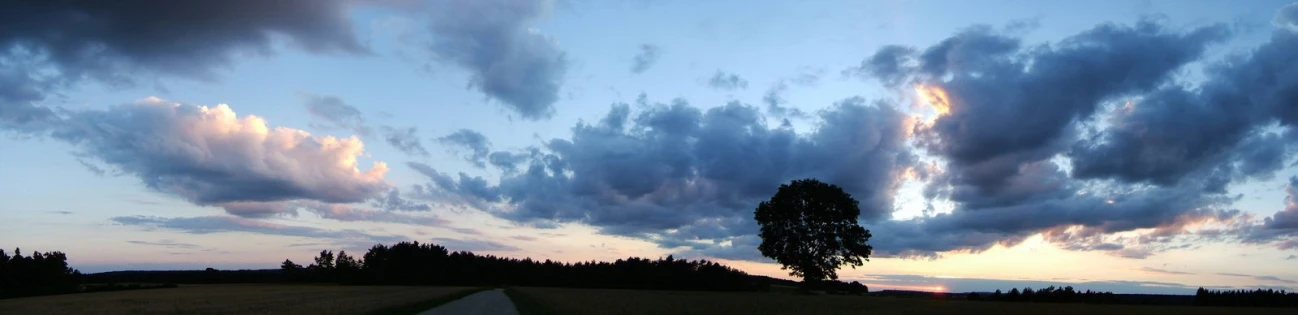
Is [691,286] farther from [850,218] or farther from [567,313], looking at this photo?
[567,313]

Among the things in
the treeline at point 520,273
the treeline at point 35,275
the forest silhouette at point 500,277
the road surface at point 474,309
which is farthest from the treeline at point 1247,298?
the treeline at point 35,275

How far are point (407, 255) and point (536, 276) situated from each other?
41502 millimetres

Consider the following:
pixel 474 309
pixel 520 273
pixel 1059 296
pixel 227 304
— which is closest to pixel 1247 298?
pixel 1059 296

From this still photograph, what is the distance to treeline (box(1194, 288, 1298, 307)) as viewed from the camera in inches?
1785

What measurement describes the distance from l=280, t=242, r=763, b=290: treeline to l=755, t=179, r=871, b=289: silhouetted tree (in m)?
61.8

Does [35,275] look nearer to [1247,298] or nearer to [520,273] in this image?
[520,273]

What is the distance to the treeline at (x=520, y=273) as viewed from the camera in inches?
5261

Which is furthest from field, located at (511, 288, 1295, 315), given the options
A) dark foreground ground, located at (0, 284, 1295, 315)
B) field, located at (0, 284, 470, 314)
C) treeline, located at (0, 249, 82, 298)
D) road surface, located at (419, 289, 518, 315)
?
treeline, located at (0, 249, 82, 298)

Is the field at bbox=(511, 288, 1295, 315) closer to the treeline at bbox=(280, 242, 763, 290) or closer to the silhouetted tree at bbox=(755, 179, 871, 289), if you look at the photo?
the silhouetted tree at bbox=(755, 179, 871, 289)

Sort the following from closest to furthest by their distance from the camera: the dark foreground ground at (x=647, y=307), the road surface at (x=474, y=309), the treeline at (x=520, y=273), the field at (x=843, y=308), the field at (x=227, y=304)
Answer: the field at (x=843, y=308) < the dark foreground ground at (x=647, y=307) < the road surface at (x=474, y=309) < the field at (x=227, y=304) < the treeline at (x=520, y=273)

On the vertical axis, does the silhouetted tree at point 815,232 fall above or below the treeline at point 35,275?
above

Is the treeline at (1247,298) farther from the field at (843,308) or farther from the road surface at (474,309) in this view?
the road surface at (474,309)

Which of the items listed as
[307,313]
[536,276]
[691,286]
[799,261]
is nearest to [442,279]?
[536,276]

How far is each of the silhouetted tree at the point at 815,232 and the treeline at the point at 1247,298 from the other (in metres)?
22.1
